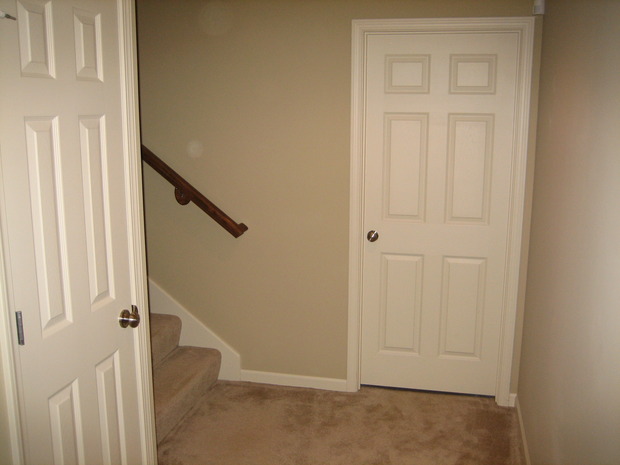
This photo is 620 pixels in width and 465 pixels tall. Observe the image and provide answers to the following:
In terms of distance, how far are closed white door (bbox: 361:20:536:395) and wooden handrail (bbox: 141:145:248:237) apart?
2.43 feet

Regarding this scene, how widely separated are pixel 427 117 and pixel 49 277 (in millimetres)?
2130

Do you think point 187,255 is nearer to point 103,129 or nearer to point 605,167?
point 103,129

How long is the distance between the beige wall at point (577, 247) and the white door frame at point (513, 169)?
0.56 ft

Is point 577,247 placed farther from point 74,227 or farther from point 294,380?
point 294,380

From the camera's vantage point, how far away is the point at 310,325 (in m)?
3.45

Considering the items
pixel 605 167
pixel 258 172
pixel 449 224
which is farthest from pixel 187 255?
pixel 605 167

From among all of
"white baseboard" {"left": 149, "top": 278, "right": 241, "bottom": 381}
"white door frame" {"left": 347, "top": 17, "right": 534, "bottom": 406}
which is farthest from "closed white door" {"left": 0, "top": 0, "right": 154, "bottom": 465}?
"white door frame" {"left": 347, "top": 17, "right": 534, "bottom": 406}

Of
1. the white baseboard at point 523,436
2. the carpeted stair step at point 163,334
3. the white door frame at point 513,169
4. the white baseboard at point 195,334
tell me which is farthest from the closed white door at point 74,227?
the white baseboard at point 523,436

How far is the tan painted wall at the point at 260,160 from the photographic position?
3176 mm

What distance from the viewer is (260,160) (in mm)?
3328

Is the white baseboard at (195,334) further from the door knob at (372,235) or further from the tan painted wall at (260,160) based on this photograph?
the door knob at (372,235)

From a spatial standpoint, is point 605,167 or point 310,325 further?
point 310,325

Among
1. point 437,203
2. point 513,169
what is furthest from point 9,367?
point 513,169

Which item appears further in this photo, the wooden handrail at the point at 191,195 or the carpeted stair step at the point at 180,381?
the wooden handrail at the point at 191,195
